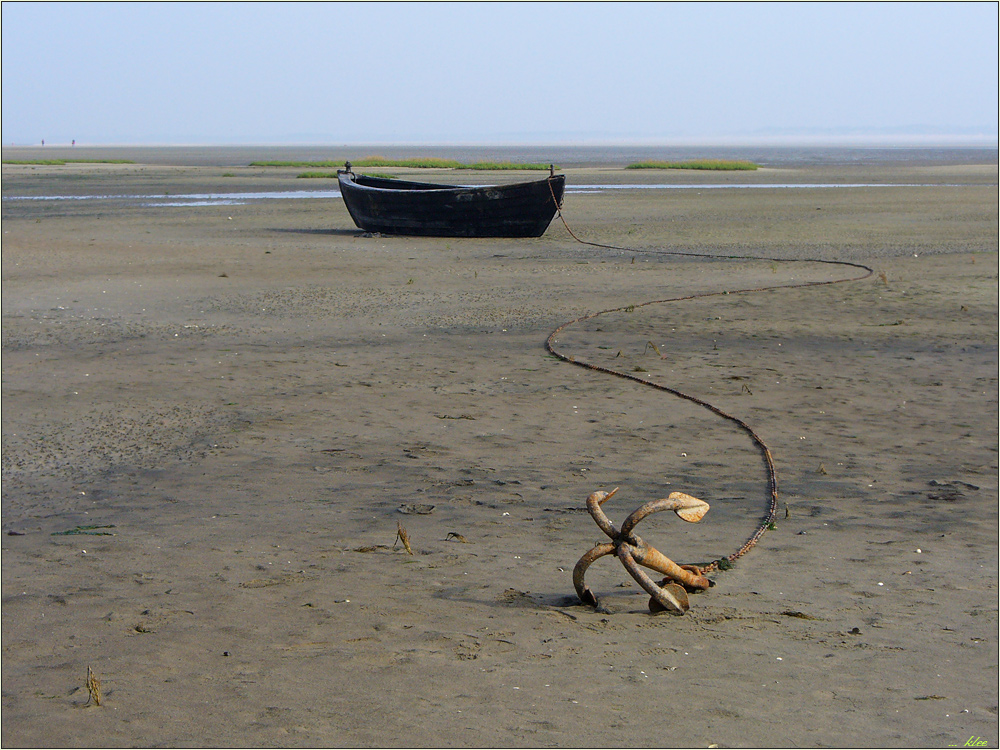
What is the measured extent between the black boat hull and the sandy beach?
6.59 metres

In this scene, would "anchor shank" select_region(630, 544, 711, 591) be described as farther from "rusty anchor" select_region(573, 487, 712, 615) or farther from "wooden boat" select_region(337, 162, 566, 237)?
"wooden boat" select_region(337, 162, 566, 237)

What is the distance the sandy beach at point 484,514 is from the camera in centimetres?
362

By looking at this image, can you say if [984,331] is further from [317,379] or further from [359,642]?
[359,642]

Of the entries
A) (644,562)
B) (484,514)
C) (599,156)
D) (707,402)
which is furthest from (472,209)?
(599,156)

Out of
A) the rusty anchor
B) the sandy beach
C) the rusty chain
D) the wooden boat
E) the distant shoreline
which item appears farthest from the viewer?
the distant shoreline

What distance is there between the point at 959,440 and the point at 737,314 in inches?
197

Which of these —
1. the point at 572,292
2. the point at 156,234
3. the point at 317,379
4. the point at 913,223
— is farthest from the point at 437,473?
the point at 913,223

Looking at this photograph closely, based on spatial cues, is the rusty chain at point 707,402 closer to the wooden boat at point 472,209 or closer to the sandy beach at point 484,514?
the sandy beach at point 484,514

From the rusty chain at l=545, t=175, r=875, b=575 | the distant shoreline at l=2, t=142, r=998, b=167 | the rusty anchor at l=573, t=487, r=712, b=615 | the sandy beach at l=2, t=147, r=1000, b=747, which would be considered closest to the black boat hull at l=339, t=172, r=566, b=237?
the rusty chain at l=545, t=175, r=875, b=575

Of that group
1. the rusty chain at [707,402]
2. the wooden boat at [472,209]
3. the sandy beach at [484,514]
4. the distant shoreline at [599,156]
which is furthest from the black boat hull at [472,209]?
the distant shoreline at [599,156]

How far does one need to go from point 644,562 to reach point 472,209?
16926mm

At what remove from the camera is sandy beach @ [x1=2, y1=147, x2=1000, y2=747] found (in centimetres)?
362

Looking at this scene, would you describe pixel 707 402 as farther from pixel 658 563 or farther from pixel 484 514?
pixel 658 563

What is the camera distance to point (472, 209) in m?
20.8
